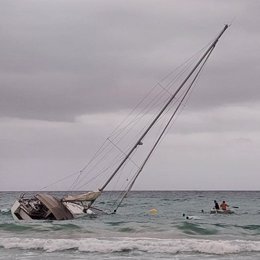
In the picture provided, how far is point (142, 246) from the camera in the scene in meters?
26.3

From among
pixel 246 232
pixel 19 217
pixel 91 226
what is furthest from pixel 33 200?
pixel 246 232

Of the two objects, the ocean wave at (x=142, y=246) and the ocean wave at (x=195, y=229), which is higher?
the ocean wave at (x=195, y=229)

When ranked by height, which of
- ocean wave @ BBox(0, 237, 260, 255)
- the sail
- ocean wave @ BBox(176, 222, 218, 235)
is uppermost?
the sail

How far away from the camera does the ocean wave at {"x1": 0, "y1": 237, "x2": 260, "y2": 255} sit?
84.3 feet

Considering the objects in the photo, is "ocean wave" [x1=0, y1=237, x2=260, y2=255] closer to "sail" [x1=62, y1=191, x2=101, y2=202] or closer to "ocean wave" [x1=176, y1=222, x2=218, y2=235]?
"ocean wave" [x1=176, y1=222, x2=218, y2=235]

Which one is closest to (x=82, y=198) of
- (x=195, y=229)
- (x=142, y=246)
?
(x=195, y=229)

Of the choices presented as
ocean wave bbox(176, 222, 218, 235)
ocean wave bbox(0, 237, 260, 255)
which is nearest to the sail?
ocean wave bbox(176, 222, 218, 235)

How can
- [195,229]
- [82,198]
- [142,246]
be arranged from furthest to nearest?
1. [82,198]
2. [195,229]
3. [142,246]

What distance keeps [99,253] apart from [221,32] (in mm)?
21492

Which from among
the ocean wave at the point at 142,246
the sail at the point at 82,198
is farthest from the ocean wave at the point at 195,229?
the sail at the point at 82,198

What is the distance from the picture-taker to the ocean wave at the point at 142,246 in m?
25.7

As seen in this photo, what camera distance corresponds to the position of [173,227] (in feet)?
119

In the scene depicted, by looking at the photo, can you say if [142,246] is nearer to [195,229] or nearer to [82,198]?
[195,229]

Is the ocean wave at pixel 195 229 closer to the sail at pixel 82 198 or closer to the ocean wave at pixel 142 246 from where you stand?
the ocean wave at pixel 142 246
